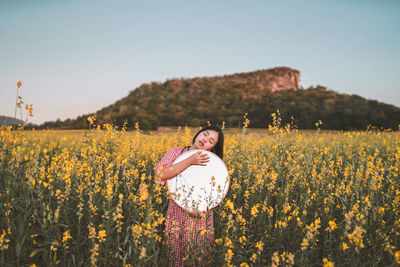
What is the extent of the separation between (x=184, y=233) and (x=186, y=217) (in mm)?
621

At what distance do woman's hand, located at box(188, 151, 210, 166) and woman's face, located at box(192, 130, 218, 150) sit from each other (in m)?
0.57

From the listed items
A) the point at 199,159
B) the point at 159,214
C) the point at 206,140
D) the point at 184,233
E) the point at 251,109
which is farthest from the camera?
the point at 251,109

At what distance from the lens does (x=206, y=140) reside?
11.0 feet

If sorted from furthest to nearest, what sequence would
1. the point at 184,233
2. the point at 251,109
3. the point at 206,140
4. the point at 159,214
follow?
the point at 251,109
the point at 206,140
the point at 184,233
the point at 159,214

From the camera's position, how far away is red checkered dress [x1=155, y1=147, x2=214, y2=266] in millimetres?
2123

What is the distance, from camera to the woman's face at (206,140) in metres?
3.35

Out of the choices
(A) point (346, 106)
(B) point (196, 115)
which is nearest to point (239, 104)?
(B) point (196, 115)

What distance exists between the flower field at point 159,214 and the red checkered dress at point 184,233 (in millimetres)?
102

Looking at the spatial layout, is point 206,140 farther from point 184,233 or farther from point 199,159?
point 184,233

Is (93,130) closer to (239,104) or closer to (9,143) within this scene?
(9,143)

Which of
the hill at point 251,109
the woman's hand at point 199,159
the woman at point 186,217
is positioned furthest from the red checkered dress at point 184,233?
the hill at point 251,109

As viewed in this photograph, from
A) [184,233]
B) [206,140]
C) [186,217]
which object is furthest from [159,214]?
[206,140]

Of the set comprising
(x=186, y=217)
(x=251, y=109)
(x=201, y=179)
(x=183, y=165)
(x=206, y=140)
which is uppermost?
(x=251, y=109)

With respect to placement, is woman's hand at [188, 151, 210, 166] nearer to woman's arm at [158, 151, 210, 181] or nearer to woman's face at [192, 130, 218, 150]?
woman's arm at [158, 151, 210, 181]
